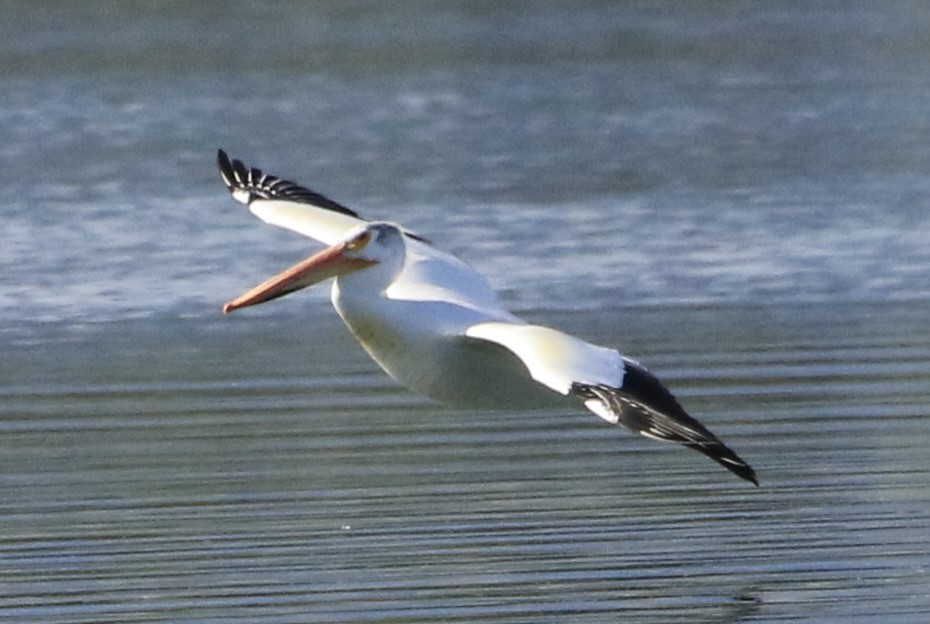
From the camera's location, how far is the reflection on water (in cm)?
758

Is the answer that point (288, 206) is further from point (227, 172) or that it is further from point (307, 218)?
point (227, 172)

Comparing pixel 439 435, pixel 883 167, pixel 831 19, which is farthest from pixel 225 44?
pixel 439 435

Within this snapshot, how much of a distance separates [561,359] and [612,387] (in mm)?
255

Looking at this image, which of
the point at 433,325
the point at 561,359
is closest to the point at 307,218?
the point at 433,325

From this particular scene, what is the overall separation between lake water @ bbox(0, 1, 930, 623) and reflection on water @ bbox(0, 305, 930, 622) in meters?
0.02

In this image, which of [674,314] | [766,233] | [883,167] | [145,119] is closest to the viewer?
[674,314]

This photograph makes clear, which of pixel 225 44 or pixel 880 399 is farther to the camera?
pixel 225 44

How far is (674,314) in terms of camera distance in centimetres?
1232

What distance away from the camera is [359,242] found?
27.9 feet

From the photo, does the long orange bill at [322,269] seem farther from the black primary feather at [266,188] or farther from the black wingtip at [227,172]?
the black wingtip at [227,172]

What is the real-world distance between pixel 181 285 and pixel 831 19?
13116 millimetres

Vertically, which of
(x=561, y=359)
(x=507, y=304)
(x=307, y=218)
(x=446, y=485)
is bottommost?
(x=446, y=485)

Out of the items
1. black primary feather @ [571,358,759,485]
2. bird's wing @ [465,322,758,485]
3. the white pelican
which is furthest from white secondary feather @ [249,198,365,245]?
black primary feather @ [571,358,759,485]

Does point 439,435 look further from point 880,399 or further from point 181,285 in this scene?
point 181,285
